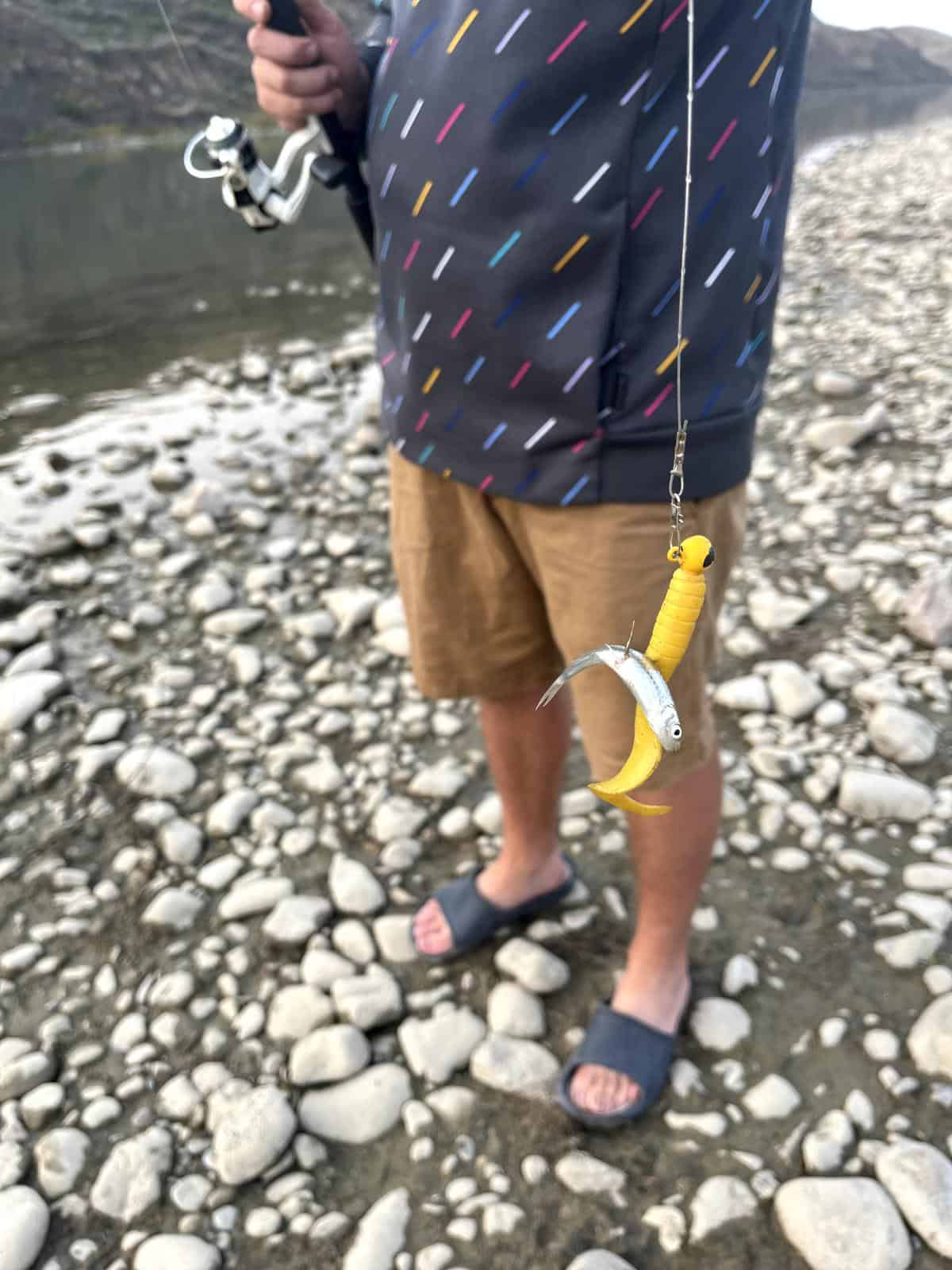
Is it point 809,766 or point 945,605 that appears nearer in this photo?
point 809,766

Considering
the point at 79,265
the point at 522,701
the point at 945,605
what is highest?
the point at 522,701

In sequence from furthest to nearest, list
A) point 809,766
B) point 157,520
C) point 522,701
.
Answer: point 157,520
point 809,766
point 522,701

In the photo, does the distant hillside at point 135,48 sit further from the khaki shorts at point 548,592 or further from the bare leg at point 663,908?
the bare leg at point 663,908

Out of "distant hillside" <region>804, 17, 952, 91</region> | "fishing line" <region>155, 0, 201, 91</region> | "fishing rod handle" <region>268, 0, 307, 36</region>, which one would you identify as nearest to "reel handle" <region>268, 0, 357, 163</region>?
"fishing rod handle" <region>268, 0, 307, 36</region>

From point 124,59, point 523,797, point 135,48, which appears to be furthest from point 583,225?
point 124,59

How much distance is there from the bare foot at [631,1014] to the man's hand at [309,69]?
1.62 meters

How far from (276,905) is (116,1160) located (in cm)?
61

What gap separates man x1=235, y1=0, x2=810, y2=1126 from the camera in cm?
108

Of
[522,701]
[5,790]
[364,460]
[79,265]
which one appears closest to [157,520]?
[364,460]

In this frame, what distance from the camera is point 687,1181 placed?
1.56 meters

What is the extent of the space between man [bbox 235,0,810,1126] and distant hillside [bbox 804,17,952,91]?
180 ft

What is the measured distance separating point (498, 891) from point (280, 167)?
1.46 meters

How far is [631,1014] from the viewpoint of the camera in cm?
174

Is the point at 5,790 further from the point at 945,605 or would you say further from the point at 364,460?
the point at 945,605
